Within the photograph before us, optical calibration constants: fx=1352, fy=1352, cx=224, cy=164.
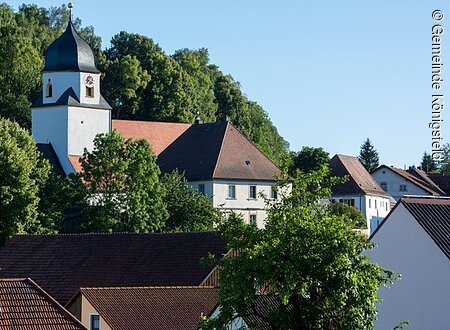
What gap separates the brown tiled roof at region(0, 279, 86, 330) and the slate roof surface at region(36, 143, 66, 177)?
151 feet

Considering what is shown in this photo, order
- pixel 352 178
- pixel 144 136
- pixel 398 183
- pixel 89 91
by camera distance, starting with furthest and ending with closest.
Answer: pixel 398 183 < pixel 352 178 < pixel 144 136 < pixel 89 91

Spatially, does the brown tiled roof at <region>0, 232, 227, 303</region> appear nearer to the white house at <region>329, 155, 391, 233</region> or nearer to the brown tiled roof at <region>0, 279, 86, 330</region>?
the brown tiled roof at <region>0, 279, 86, 330</region>

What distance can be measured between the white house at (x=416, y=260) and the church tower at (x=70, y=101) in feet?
143

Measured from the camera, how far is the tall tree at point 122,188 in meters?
60.9

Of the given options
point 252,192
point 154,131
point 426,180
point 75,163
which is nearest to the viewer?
point 75,163

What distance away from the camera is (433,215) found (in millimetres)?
33688

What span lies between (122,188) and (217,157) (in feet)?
68.1

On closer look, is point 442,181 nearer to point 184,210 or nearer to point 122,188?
point 184,210

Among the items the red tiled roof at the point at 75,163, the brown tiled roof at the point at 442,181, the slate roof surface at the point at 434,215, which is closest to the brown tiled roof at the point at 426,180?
the brown tiled roof at the point at 442,181

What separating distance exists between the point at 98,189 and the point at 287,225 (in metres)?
36.9

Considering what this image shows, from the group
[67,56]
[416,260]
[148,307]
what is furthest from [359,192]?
[416,260]

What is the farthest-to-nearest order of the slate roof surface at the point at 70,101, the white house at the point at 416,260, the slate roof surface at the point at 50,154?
the slate roof surface at the point at 70,101 → the slate roof surface at the point at 50,154 → the white house at the point at 416,260

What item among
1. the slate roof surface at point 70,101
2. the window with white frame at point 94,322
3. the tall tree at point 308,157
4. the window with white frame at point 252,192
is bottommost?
the window with white frame at point 94,322

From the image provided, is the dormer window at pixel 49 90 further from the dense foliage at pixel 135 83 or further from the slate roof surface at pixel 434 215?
the slate roof surface at pixel 434 215
